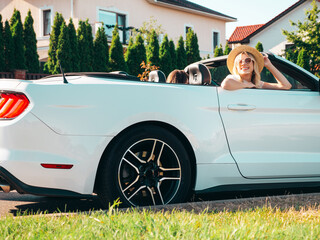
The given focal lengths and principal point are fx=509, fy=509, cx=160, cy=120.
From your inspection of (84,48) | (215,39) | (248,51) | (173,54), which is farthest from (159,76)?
(215,39)

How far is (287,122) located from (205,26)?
3061 centimetres

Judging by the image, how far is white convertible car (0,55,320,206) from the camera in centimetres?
403

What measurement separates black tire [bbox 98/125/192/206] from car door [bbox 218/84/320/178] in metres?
0.55

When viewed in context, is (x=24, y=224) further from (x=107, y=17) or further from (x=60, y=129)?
(x=107, y=17)

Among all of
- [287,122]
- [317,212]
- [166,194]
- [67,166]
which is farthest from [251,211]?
[67,166]

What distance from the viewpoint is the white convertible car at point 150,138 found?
13.2 feet

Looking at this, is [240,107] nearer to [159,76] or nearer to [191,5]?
[159,76]

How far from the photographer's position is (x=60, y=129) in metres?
4.06

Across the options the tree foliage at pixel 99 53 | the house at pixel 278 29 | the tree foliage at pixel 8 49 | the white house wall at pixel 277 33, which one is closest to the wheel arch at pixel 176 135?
the tree foliage at pixel 8 49

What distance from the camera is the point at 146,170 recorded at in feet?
14.6

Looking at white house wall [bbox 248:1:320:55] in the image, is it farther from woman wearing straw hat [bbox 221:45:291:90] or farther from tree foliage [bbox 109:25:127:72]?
woman wearing straw hat [bbox 221:45:291:90]

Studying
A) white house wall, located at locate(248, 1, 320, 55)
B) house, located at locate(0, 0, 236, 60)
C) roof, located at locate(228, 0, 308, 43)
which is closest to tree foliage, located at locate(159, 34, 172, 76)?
house, located at locate(0, 0, 236, 60)

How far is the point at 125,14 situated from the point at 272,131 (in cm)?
2533

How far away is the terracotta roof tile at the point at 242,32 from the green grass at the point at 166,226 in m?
35.4
